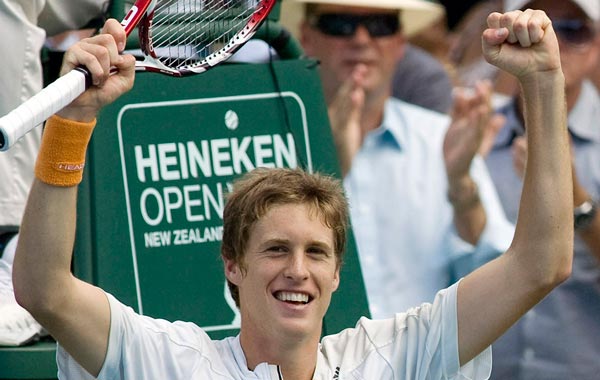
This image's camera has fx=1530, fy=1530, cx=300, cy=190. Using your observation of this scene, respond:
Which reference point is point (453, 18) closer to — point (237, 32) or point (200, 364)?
point (237, 32)

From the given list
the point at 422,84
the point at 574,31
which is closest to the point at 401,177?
the point at 422,84

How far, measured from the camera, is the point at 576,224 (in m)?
6.40

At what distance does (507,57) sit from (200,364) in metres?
1.01

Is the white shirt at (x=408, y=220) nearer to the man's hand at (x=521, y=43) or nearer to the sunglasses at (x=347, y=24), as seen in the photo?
the sunglasses at (x=347, y=24)

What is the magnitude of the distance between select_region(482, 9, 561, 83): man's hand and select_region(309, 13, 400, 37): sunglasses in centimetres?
335

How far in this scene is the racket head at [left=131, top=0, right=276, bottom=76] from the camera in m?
3.99

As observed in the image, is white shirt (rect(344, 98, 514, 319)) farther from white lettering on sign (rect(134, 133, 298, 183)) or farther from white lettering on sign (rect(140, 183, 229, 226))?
white lettering on sign (rect(140, 183, 229, 226))

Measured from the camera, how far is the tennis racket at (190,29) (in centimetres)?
368

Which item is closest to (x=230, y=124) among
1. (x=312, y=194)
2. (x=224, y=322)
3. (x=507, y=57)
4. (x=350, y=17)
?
(x=224, y=322)


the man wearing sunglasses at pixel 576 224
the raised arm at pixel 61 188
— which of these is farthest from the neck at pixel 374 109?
the raised arm at pixel 61 188

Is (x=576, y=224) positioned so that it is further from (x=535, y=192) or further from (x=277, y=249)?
(x=277, y=249)

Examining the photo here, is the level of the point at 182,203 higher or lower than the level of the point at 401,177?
higher

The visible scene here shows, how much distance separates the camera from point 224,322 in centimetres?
466

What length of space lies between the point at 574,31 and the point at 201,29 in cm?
306
